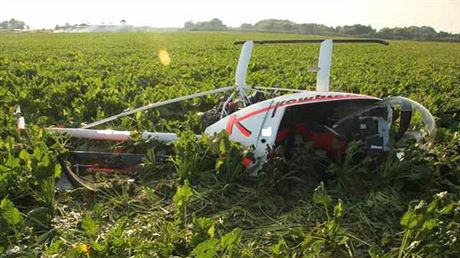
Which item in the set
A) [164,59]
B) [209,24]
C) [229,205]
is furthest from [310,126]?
[209,24]

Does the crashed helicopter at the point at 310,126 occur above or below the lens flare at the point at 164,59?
above

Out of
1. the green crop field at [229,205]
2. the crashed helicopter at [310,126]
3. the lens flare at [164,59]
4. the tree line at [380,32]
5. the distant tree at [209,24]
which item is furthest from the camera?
the distant tree at [209,24]

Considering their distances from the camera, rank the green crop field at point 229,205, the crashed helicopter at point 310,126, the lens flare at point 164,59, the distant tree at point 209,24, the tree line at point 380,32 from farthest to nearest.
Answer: the distant tree at point 209,24
the tree line at point 380,32
the lens flare at point 164,59
the crashed helicopter at point 310,126
the green crop field at point 229,205

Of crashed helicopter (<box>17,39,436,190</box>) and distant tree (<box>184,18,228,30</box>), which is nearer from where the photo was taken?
crashed helicopter (<box>17,39,436,190</box>)

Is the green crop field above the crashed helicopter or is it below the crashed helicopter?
below

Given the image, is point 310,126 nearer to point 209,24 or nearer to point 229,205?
point 229,205

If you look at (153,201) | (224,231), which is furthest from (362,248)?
(153,201)

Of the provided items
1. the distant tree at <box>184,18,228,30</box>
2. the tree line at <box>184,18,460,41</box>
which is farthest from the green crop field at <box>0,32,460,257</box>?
the distant tree at <box>184,18,228,30</box>

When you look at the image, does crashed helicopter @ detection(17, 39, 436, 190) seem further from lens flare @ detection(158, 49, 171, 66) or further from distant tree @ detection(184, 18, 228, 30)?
distant tree @ detection(184, 18, 228, 30)

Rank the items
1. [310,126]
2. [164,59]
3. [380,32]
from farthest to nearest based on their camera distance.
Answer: [380,32] < [164,59] < [310,126]

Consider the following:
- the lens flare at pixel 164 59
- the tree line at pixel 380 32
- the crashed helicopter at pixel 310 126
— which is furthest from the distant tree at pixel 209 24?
the crashed helicopter at pixel 310 126

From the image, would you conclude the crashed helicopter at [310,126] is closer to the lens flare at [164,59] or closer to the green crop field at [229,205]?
the green crop field at [229,205]

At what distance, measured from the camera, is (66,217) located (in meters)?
4.45

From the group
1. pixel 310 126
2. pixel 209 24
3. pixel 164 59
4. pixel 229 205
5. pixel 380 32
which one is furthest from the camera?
pixel 209 24
